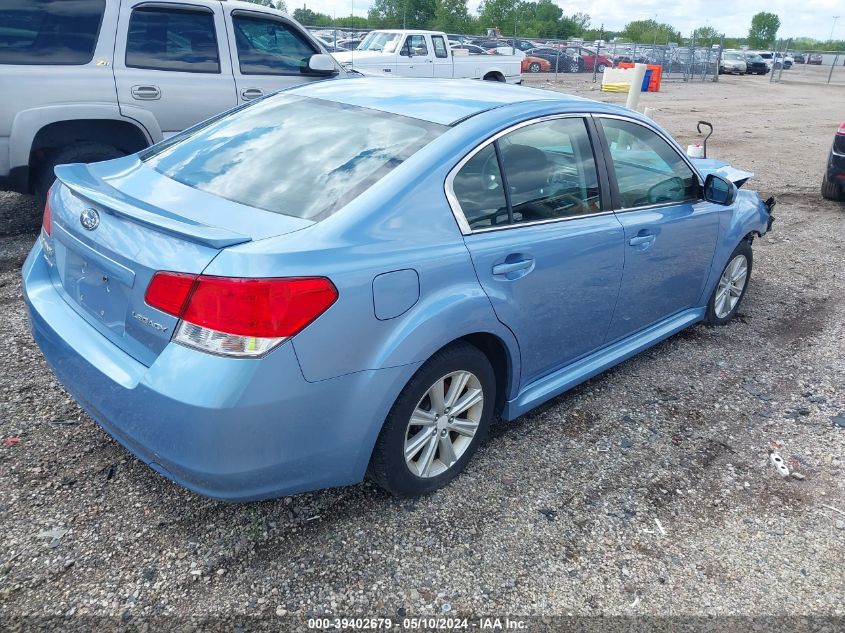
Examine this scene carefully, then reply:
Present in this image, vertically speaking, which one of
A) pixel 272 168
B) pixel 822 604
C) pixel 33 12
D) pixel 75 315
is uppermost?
pixel 33 12

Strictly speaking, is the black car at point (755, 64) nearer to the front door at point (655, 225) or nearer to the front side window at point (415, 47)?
the front side window at point (415, 47)

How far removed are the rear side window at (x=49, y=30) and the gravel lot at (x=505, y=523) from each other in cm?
246

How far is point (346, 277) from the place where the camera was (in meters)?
2.30

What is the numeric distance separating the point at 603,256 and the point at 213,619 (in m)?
2.31

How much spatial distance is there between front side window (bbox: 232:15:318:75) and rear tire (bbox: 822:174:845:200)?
21.9 feet

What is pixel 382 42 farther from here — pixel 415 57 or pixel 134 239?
pixel 134 239

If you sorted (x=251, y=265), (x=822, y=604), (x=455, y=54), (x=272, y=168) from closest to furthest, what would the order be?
(x=251, y=265) < (x=822, y=604) < (x=272, y=168) < (x=455, y=54)

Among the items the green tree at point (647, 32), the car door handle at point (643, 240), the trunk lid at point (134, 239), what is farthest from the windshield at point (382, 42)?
the green tree at point (647, 32)

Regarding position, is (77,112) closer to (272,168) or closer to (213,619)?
(272,168)

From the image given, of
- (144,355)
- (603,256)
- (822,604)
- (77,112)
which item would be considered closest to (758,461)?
(822,604)

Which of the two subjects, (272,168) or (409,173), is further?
(272,168)

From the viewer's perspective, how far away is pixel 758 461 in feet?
11.2

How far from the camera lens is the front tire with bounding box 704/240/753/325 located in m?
4.79

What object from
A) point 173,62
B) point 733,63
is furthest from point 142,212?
point 733,63
